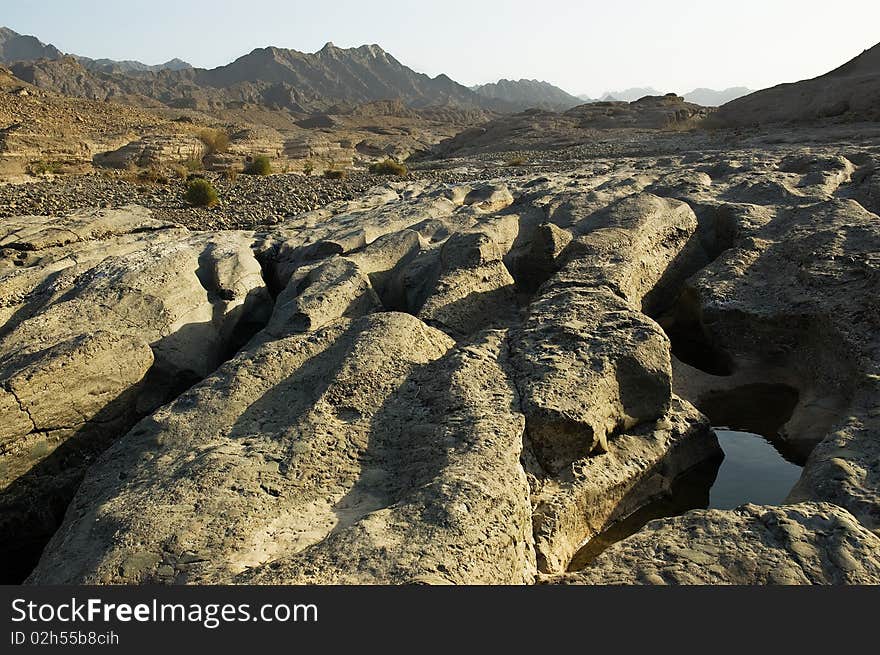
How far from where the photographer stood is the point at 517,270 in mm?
10617

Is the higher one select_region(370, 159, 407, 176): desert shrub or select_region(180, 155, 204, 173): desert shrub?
select_region(180, 155, 204, 173): desert shrub

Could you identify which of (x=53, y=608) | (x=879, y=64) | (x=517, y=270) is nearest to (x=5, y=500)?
(x=53, y=608)

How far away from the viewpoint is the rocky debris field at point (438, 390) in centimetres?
473

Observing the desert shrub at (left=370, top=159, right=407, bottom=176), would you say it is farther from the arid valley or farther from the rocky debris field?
the rocky debris field

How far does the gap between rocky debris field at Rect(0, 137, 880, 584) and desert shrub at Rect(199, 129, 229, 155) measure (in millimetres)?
28220

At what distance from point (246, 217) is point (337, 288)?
31.4ft

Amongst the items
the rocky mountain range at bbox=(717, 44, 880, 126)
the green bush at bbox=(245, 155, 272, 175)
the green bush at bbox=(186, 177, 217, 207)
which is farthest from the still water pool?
the rocky mountain range at bbox=(717, 44, 880, 126)

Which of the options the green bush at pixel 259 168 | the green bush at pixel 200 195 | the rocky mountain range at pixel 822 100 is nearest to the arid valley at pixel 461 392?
the green bush at pixel 200 195

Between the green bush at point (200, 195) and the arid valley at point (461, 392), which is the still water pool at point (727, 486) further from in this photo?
the green bush at point (200, 195)

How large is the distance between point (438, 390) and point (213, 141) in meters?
39.8

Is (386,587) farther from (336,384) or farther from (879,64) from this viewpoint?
(879,64)

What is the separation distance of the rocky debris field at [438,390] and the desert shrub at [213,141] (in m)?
28.2

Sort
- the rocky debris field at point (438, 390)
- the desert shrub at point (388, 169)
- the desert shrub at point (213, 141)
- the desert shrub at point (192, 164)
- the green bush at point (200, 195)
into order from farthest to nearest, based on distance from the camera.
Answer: the desert shrub at point (213, 141), the desert shrub at point (192, 164), the desert shrub at point (388, 169), the green bush at point (200, 195), the rocky debris field at point (438, 390)

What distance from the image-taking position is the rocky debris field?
15.5ft
